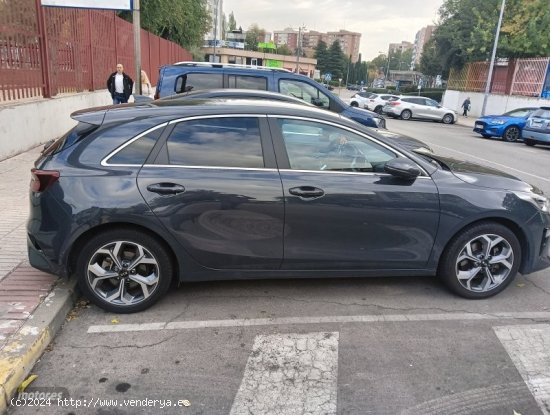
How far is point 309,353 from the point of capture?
3334 mm

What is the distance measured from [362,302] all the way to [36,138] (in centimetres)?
785

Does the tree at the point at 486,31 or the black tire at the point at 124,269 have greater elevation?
the tree at the point at 486,31

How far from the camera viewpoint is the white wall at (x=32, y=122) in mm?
8227

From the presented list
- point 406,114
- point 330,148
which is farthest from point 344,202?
point 406,114

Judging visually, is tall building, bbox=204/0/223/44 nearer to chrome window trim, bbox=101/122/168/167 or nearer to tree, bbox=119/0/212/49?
tree, bbox=119/0/212/49

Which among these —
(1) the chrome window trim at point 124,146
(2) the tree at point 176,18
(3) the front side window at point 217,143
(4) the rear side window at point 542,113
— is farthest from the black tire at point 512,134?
(1) the chrome window trim at point 124,146

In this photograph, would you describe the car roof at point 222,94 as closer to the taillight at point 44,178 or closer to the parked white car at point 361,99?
the taillight at point 44,178

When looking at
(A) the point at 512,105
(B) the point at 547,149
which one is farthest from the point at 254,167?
(A) the point at 512,105

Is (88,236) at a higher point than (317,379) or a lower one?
higher

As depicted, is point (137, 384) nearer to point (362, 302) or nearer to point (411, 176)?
point (362, 302)

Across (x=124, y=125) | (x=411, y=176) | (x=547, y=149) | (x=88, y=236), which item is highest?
(x=124, y=125)

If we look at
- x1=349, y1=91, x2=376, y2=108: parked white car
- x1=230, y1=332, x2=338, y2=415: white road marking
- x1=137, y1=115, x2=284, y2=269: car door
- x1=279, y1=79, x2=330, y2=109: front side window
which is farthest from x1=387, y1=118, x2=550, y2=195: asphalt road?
x1=349, y1=91, x2=376, y2=108: parked white car

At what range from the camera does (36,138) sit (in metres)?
9.38

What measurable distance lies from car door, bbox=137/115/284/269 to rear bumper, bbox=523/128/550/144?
1619 centimetres
